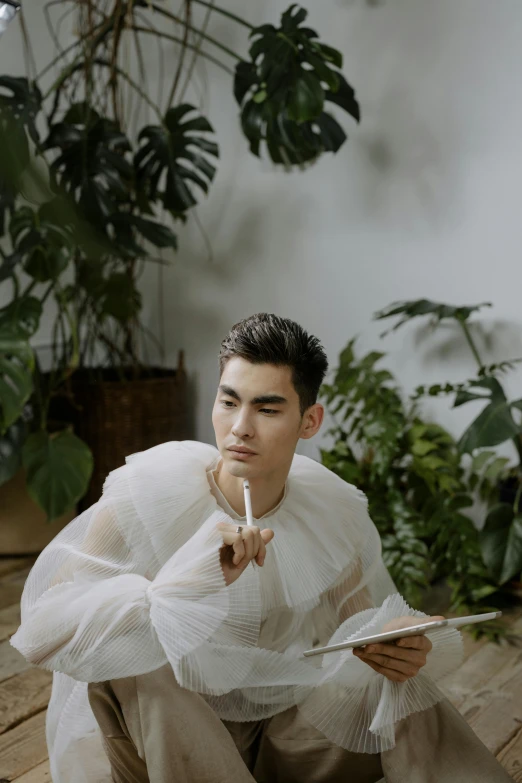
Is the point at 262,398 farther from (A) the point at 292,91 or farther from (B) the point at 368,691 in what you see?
(A) the point at 292,91

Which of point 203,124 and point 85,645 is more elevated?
point 203,124

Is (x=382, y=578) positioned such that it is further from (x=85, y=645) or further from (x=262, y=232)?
(x=262, y=232)

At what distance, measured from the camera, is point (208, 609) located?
1.03 m

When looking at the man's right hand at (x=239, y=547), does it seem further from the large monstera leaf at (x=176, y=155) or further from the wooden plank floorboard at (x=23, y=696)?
the large monstera leaf at (x=176, y=155)

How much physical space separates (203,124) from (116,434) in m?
1.03

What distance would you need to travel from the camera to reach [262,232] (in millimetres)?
3010

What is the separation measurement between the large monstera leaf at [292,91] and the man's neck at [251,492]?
1338mm

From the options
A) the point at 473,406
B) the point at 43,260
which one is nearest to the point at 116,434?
the point at 43,260

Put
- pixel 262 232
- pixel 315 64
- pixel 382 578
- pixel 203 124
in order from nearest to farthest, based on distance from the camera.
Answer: pixel 382 578
pixel 315 64
pixel 203 124
pixel 262 232

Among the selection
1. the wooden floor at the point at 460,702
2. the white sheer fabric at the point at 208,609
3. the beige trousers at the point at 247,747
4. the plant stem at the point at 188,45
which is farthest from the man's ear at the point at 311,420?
the plant stem at the point at 188,45

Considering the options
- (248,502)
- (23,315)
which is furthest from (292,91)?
(248,502)

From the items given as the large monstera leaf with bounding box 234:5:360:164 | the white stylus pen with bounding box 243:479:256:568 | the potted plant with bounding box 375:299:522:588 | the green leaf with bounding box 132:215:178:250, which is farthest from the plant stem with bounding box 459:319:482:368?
the white stylus pen with bounding box 243:479:256:568

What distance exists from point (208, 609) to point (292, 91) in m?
1.71

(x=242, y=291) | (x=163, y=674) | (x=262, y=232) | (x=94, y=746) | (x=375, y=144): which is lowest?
(x=94, y=746)
